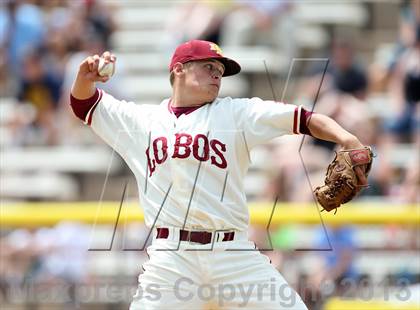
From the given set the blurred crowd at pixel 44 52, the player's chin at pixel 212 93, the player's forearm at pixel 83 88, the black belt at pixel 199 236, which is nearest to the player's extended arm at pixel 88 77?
the player's forearm at pixel 83 88

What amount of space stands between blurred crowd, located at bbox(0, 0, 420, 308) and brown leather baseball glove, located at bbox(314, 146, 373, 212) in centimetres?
257

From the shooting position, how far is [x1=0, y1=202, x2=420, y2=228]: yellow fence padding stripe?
27.0 feet

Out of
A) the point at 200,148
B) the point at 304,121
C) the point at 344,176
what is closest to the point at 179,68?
the point at 200,148

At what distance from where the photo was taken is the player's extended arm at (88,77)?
5.45 m

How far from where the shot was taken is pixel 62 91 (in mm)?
11219

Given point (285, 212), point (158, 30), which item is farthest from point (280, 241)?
point (158, 30)

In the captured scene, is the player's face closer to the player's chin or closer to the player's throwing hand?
the player's chin

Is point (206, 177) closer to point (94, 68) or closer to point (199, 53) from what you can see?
point (199, 53)

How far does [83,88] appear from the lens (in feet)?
18.3

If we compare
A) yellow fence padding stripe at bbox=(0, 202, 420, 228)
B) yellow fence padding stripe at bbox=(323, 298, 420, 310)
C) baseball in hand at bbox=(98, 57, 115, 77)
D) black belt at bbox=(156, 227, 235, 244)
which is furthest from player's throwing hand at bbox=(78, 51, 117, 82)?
yellow fence padding stripe at bbox=(0, 202, 420, 228)

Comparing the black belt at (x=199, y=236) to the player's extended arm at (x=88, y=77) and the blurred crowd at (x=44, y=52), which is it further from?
the blurred crowd at (x=44, y=52)

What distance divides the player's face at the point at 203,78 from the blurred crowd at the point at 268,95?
2.57 metres

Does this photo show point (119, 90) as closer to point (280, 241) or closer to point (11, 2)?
point (11, 2)

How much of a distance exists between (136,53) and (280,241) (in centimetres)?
479
